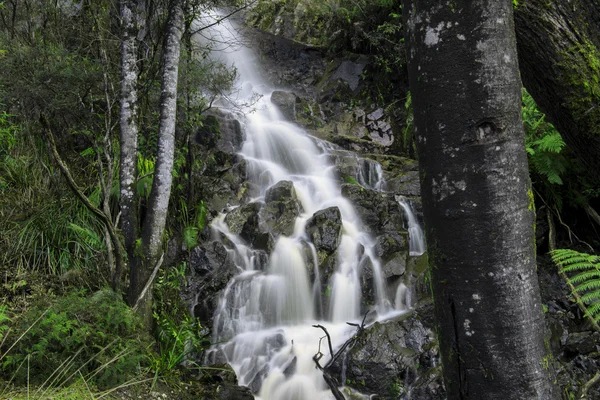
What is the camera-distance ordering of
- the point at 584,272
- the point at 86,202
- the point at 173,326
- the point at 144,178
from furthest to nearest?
the point at 144,178
the point at 173,326
the point at 86,202
the point at 584,272

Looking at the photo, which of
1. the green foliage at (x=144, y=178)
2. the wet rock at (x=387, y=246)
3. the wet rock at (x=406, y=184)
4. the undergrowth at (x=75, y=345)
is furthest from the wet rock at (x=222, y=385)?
the wet rock at (x=406, y=184)

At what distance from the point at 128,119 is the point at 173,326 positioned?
2.60m

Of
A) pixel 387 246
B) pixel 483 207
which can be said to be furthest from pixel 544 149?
pixel 483 207

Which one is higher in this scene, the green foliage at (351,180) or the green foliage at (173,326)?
the green foliage at (351,180)

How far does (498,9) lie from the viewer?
118cm

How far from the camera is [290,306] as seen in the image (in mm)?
7410

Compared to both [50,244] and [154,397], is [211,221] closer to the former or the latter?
[50,244]

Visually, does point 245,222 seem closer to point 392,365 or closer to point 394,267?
point 394,267

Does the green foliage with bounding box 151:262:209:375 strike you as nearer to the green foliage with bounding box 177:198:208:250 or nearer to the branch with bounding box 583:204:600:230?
the green foliage with bounding box 177:198:208:250

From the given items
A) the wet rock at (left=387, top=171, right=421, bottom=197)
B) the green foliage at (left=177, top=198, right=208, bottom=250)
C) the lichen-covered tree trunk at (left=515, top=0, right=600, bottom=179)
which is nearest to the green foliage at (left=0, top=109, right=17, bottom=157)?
the green foliage at (left=177, top=198, right=208, bottom=250)

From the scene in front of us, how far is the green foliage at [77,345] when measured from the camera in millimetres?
3965

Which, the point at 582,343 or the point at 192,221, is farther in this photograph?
the point at 192,221

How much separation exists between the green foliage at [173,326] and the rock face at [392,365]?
6.30 ft

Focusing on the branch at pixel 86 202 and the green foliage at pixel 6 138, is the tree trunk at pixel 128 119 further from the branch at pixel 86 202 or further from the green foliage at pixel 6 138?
the green foliage at pixel 6 138
